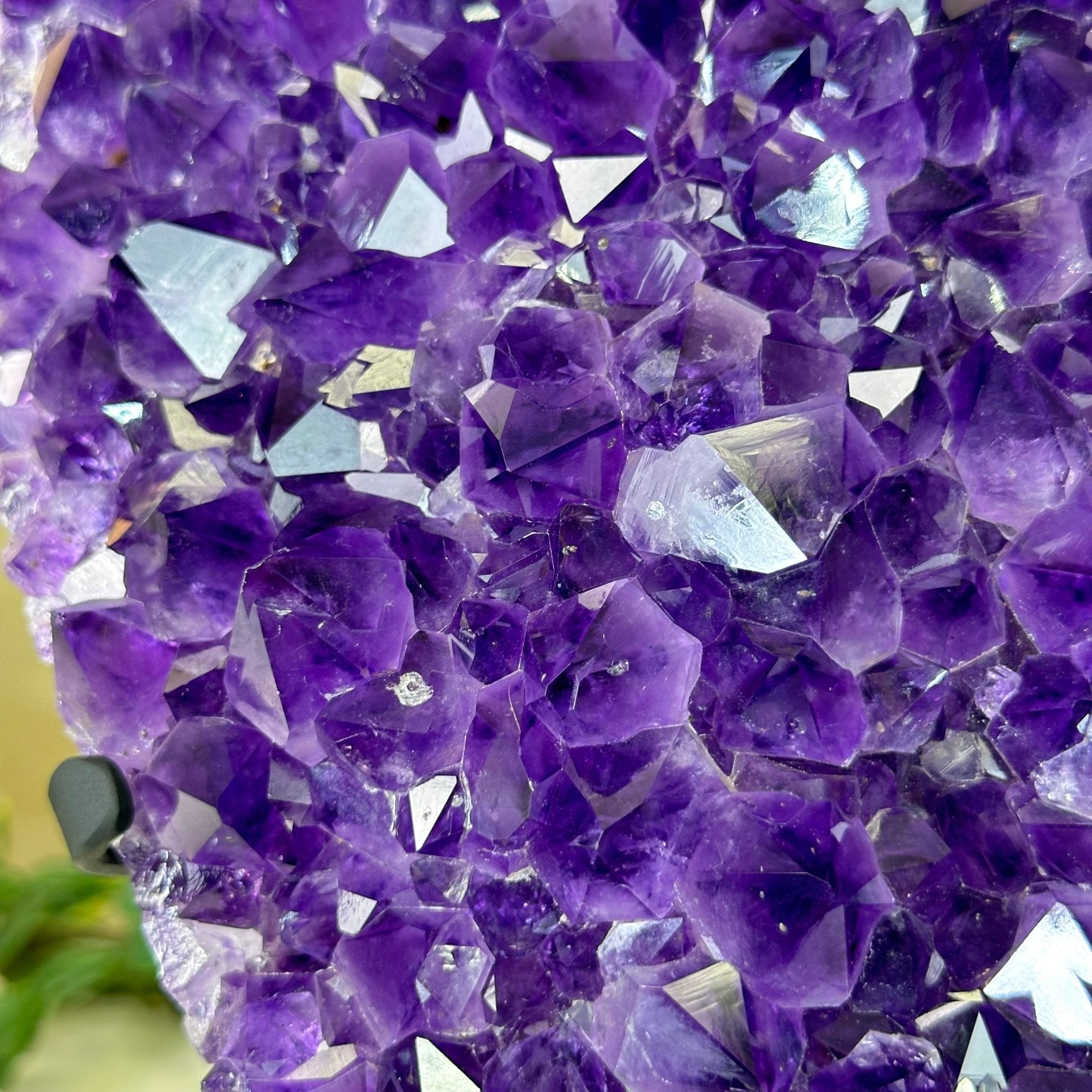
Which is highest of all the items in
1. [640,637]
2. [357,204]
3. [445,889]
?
[357,204]

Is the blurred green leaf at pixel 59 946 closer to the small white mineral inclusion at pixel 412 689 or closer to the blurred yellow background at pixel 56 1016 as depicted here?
the blurred yellow background at pixel 56 1016

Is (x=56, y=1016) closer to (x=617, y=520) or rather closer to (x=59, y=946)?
(x=59, y=946)

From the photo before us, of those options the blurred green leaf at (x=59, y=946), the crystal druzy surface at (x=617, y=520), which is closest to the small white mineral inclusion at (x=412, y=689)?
the crystal druzy surface at (x=617, y=520)

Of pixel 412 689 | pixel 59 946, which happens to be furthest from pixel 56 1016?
pixel 412 689

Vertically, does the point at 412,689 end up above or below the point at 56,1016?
above

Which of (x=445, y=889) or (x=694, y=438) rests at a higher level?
(x=694, y=438)

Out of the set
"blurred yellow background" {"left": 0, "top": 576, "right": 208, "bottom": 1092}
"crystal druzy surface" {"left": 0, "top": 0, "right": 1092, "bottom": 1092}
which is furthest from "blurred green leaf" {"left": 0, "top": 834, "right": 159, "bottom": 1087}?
"crystal druzy surface" {"left": 0, "top": 0, "right": 1092, "bottom": 1092}

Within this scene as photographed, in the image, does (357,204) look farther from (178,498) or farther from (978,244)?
(978,244)

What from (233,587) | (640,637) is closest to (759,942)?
(640,637)
